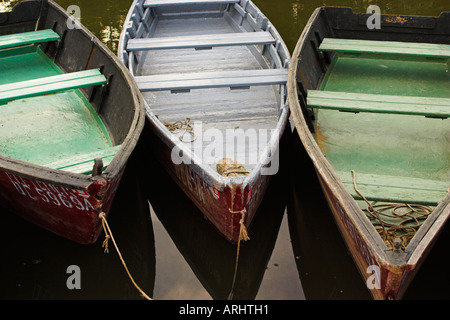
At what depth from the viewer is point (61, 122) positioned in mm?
6160

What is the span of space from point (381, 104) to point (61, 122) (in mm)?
3605

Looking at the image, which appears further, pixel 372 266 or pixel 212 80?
pixel 212 80

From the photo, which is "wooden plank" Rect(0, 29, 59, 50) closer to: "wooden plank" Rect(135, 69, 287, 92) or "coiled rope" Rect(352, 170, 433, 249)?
"wooden plank" Rect(135, 69, 287, 92)

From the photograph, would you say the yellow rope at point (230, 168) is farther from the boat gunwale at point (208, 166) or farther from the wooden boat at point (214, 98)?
the boat gunwale at point (208, 166)

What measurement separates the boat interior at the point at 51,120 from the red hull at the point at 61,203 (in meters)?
0.41

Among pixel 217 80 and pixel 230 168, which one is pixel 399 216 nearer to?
pixel 230 168

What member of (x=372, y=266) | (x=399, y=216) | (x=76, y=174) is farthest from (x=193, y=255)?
(x=399, y=216)

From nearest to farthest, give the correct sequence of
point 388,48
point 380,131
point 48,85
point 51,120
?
point 380,131 → point 48,85 → point 51,120 → point 388,48

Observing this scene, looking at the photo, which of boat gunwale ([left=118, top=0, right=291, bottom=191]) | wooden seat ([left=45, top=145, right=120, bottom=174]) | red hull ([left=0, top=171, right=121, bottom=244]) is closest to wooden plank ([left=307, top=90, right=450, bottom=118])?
boat gunwale ([left=118, top=0, right=291, bottom=191])

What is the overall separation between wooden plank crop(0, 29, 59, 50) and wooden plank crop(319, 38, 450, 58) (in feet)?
12.0

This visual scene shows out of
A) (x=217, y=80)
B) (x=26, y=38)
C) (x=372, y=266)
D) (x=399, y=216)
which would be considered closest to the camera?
(x=372, y=266)

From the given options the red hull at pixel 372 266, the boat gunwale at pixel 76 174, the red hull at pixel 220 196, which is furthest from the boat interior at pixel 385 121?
the boat gunwale at pixel 76 174

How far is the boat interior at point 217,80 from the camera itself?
561 centimetres

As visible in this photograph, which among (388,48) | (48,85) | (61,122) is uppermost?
(388,48)
